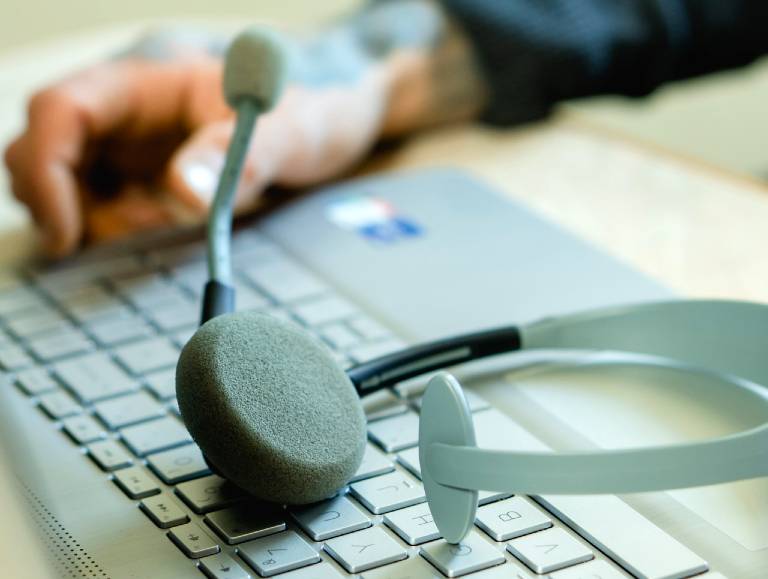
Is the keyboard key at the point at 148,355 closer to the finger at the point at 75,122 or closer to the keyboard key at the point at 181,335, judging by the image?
the keyboard key at the point at 181,335

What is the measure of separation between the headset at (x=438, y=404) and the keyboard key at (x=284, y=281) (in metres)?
0.08

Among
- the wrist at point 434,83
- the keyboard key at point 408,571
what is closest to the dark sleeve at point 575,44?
the wrist at point 434,83

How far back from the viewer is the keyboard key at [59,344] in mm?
443

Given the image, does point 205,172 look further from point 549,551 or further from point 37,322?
point 549,551

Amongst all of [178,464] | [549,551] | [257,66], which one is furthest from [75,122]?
[549,551]

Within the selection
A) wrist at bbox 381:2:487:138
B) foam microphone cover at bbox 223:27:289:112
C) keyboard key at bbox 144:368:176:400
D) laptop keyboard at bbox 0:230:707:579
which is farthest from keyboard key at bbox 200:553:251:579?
wrist at bbox 381:2:487:138

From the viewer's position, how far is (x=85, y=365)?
1.42 feet

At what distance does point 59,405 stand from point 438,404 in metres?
0.18

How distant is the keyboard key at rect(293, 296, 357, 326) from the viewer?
18.4 inches

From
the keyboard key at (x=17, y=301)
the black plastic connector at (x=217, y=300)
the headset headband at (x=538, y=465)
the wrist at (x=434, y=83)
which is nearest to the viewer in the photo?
the headset headband at (x=538, y=465)

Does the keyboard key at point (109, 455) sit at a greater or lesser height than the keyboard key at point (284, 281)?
greater

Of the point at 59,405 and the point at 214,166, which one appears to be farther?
the point at 214,166

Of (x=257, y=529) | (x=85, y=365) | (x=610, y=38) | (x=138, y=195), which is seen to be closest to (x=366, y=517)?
(x=257, y=529)

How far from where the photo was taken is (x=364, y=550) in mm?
311
